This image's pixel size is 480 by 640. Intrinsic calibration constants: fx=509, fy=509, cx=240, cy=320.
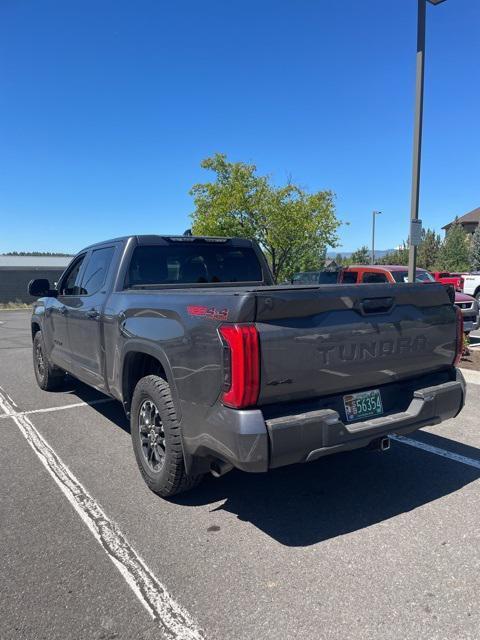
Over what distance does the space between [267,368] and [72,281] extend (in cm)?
407

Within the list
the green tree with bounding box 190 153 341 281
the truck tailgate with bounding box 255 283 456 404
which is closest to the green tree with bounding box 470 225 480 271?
the green tree with bounding box 190 153 341 281

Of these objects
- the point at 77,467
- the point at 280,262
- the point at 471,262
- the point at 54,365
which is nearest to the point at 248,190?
the point at 280,262

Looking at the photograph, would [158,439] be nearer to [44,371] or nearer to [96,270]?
[96,270]

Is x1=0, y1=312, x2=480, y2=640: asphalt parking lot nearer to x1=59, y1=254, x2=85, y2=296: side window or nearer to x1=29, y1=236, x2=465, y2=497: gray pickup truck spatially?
x1=29, y1=236, x2=465, y2=497: gray pickup truck

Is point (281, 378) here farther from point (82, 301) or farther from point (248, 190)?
point (248, 190)

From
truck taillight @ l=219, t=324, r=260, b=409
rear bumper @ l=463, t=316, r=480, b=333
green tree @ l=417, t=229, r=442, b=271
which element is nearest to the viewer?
truck taillight @ l=219, t=324, r=260, b=409

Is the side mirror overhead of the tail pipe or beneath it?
overhead

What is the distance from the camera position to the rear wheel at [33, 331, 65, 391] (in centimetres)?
725

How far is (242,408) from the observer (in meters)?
2.91

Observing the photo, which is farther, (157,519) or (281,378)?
(157,519)

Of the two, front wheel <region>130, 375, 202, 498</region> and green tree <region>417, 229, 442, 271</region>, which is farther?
green tree <region>417, 229, 442, 271</region>

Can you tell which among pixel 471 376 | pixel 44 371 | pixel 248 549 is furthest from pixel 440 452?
pixel 44 371

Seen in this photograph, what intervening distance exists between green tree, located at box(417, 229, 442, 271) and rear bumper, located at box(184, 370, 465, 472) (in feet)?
202

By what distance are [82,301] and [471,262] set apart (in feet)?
191
